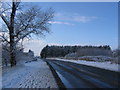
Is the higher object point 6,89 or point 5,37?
point 5,37

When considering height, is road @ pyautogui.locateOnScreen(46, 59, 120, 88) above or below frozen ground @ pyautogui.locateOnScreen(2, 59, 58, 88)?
above

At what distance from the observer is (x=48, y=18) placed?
100 ft

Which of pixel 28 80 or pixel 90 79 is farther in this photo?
pixel 28 80

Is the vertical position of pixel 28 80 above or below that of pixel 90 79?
below

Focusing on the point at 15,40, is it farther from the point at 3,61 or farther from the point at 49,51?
the point at 49,51

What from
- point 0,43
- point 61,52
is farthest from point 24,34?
point 61,52

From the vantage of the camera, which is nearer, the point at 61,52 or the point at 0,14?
the point at 0,14

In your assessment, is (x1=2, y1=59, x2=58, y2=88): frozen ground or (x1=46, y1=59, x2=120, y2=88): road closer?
(x1=46, y1=59, x2=120, y2=88): road

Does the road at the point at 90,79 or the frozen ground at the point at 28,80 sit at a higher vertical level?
the road at the point at 90,79

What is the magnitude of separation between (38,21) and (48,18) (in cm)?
155

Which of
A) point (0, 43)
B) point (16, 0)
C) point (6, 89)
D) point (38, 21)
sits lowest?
point (6, 89)

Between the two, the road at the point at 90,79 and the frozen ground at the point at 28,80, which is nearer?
the road at the point at 90,79

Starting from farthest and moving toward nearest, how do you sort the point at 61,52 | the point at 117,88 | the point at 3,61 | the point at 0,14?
1. the point at 61,52
2. the point at 3,61
3. the point at 0,14
4. the point at 117,88

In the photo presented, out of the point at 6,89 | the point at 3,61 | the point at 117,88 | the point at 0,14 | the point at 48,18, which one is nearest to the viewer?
the point at 117,88
